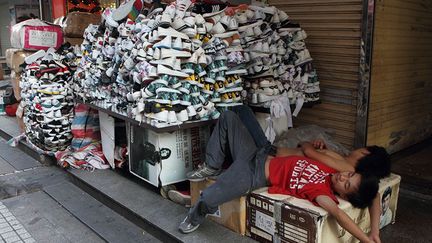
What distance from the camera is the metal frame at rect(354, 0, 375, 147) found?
4.05m

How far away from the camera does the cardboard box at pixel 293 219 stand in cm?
270

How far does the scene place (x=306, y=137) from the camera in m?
4.12

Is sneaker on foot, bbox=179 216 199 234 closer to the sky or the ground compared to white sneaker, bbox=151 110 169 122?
closer to the ground

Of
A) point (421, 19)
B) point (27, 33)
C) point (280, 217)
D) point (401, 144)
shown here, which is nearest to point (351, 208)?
point (280, 217)

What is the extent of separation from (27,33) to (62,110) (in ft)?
6.14

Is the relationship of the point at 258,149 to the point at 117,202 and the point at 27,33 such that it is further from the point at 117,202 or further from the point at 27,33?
the point at 27,33

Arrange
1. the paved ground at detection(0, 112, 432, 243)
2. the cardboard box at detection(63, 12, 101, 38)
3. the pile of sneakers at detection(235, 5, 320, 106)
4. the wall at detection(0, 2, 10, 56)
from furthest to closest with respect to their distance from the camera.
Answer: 1. the wall at detection(0, 2, 10, 56)
2. the cardboard box at detection(63, 12, 101, 38)
3. the pile of sneakers at detection(235, 5, 320, 106)
4. the paved ground at detection(0, 112, 432, 243)

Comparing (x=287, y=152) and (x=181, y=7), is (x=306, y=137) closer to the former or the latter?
(x=287, y=152)

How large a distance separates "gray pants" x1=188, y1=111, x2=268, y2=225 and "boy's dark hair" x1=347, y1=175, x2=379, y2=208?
72cm

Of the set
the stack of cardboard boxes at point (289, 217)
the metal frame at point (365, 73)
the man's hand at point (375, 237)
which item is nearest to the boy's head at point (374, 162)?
the stack of cardboard boxes at point (289, 217)

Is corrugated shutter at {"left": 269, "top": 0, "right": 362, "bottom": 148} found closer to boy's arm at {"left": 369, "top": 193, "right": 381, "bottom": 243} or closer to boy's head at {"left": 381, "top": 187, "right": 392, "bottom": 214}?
boy's head at {"left": 381, "top": 187, "right": 392, "bottom": 214}

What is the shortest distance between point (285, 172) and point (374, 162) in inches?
28.5

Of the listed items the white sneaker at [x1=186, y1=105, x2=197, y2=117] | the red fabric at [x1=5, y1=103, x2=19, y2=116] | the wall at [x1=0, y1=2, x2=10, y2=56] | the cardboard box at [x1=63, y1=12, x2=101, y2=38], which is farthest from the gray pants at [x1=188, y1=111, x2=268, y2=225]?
the wall at [x1=0, y1=2, x2=10, y2=56]

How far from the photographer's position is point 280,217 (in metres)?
2.90
